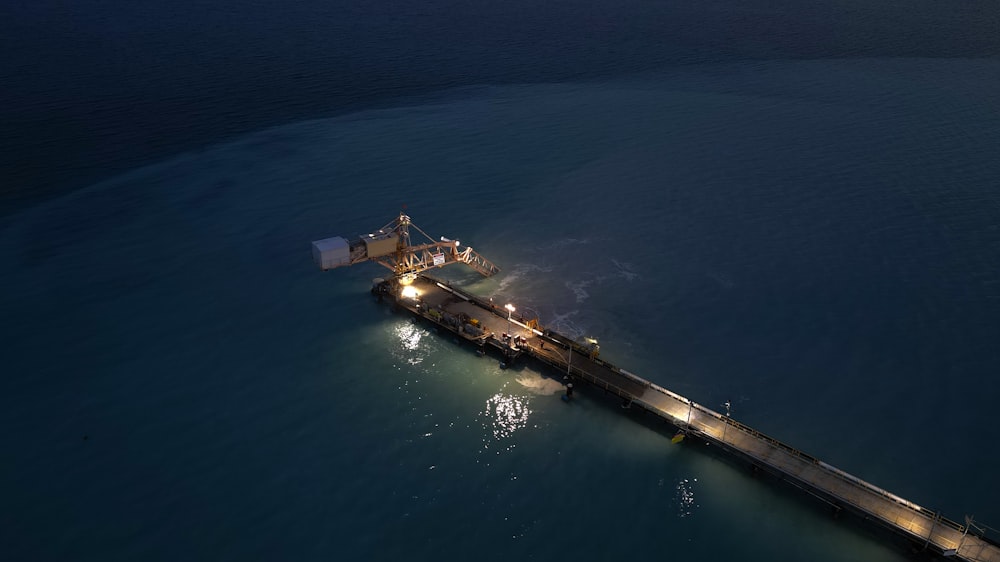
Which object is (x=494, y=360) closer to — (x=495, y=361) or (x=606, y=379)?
(x=495, y=361)

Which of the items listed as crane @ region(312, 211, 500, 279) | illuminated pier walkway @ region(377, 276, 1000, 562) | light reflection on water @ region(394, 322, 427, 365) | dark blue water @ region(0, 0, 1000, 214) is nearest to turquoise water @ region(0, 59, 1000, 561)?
light reflection on water @ region(394, 322, 427, 365)

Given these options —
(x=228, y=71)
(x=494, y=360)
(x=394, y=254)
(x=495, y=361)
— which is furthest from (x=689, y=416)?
(x=228, y=71)

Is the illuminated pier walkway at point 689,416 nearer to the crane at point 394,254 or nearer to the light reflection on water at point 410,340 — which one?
the light reflection on water at point 410,340

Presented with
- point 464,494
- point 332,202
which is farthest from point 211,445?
point 332,202

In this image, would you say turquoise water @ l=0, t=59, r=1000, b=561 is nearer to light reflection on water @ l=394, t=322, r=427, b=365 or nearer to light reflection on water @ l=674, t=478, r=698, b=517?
light reflection on water @ l=674, t=478, r=698, b=517

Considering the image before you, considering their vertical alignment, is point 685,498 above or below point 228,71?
below

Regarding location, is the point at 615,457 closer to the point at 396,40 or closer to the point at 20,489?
the point at 20,489
